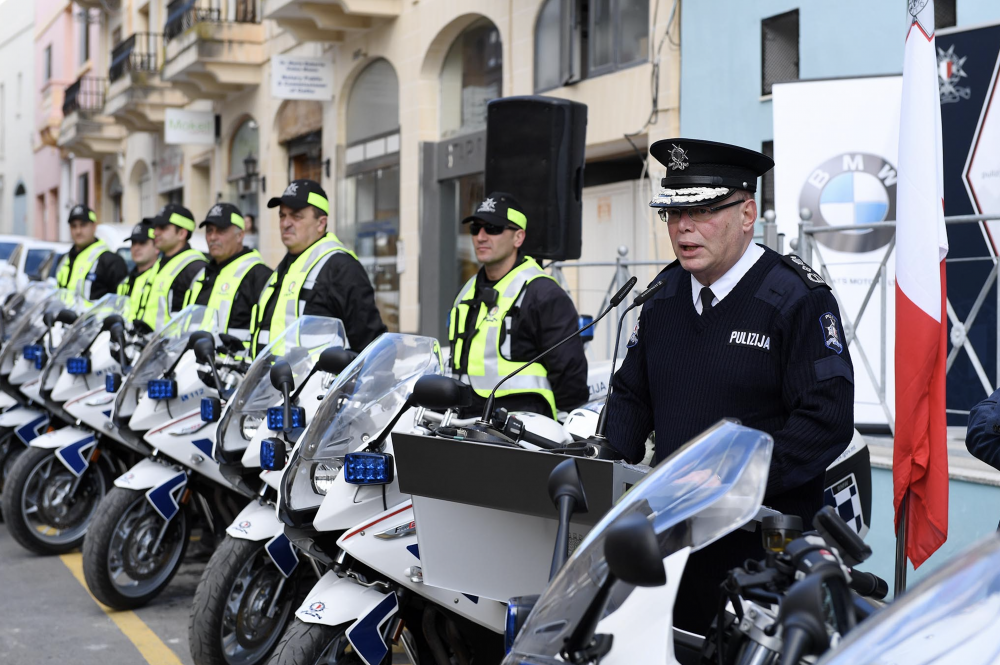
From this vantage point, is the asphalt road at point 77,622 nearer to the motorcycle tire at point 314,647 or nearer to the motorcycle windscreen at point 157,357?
the motorcycle windscreen at point 157,357

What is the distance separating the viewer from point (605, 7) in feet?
39.9

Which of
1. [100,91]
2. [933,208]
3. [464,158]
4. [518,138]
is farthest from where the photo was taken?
[100,91]

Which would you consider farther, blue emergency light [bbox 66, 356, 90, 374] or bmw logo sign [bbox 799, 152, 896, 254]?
blue emergency light [bbox 66, 356, 90, 374]

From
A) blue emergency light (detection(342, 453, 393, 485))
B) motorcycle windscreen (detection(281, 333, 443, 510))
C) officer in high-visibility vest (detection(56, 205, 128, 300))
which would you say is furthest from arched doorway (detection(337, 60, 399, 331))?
blue emergency light (detection(342, 453, 393, 485))

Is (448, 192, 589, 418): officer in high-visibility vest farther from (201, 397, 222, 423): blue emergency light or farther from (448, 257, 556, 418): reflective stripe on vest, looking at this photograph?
(201, 397, 222, 423): blue emergency light

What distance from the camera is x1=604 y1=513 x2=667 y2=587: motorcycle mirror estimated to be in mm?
1780

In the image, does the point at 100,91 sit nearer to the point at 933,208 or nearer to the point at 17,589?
the point at 17,589

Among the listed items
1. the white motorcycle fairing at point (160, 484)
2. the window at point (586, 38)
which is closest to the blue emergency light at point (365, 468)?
the white motorcycle fairing at point (160, 484)

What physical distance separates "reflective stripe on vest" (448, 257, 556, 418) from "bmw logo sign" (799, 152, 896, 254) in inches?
92.1

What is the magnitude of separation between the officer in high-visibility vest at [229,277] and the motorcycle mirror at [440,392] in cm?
361

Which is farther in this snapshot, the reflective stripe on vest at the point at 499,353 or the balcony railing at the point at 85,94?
the balcony railing at the point at 85,94

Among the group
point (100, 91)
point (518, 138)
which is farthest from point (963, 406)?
point (100, 91)

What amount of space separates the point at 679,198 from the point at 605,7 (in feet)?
31.4

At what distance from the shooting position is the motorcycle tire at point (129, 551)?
5820 millimetres
